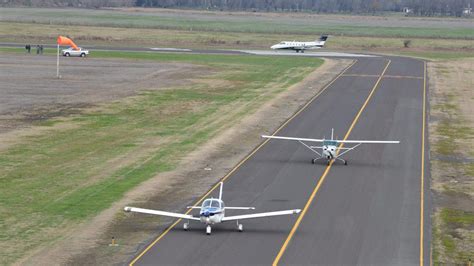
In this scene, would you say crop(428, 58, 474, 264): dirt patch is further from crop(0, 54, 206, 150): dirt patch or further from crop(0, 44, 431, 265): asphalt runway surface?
crop(0, 54, 206, 150): dirt patch

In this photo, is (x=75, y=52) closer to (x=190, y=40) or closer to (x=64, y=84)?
(x=64, y=84)

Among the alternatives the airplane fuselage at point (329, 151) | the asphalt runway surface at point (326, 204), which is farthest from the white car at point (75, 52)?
the airplane fuselage at point (329, 151)

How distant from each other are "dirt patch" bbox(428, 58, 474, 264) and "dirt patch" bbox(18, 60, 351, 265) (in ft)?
42.1

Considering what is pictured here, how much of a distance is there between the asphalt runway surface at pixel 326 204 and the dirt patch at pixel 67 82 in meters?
22.3

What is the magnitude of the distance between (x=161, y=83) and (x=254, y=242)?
70838 millimetres

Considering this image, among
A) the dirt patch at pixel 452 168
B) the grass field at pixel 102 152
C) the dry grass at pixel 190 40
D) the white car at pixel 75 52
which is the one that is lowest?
the grass field at pixel 102 152

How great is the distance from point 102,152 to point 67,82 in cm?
4625

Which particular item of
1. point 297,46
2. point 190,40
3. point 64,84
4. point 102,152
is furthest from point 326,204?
point 190,40

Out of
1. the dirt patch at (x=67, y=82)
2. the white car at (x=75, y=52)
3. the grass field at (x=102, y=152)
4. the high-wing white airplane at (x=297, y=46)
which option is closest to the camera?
the grass field at (x=102, y=152)

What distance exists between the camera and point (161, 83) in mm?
110688

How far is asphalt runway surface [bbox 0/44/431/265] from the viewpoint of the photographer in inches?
1560

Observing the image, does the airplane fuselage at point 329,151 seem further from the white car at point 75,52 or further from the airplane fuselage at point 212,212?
the white car at point 75,52

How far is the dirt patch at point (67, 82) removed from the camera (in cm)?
8469

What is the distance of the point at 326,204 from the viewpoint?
163 feet
